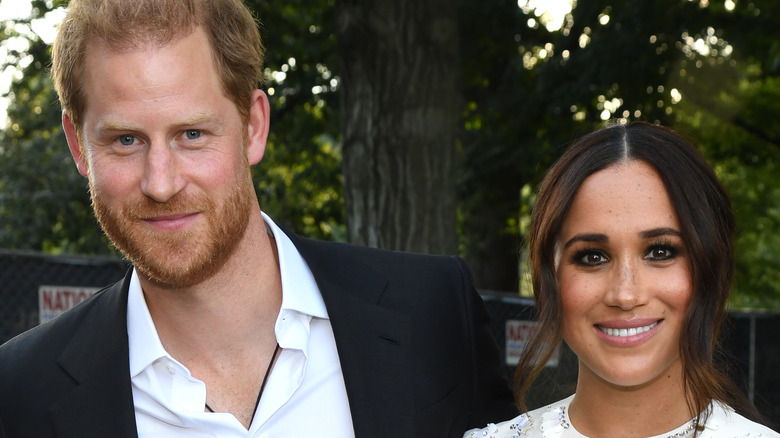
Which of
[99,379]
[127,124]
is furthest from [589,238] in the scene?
[99,379]

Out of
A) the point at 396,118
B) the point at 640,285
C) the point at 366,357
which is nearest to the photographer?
the point at 640,285

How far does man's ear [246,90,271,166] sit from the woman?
96 centimetres

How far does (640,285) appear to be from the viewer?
247cm

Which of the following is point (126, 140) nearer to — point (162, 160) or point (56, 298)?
point (162, 160)

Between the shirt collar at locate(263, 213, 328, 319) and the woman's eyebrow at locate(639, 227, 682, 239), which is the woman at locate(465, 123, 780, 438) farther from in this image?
the shirt collar at locate(263, 213, 328, 319)

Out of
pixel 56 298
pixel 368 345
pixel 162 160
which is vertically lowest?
pixel 56 298

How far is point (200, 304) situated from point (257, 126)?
0.63 m

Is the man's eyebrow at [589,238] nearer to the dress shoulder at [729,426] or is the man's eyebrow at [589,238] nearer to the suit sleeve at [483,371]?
the dress shoulder at [729,426]

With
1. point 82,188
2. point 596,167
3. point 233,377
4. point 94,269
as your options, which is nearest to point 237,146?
point 233,377

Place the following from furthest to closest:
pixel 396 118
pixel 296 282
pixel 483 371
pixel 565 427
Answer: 1. pixel 396 118
2. pixel 483 371
3. pixel 296 282
4. pixel 565 427

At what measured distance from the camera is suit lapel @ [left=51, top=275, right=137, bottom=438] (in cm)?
266

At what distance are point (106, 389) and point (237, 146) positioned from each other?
816 mm

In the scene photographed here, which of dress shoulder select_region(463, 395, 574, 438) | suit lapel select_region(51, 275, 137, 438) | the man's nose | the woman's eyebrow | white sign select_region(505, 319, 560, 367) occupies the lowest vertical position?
white sign select_region(505, 319, 560, 367)

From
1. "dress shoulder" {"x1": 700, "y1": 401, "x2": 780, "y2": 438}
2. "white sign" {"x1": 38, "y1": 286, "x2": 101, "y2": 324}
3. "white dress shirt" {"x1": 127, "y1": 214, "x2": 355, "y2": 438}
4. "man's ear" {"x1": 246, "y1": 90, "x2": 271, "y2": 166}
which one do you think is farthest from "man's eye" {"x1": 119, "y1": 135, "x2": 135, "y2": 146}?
"white sign" {"x1": 38, "y1": 286, "x2": 101, "y2": 324}
